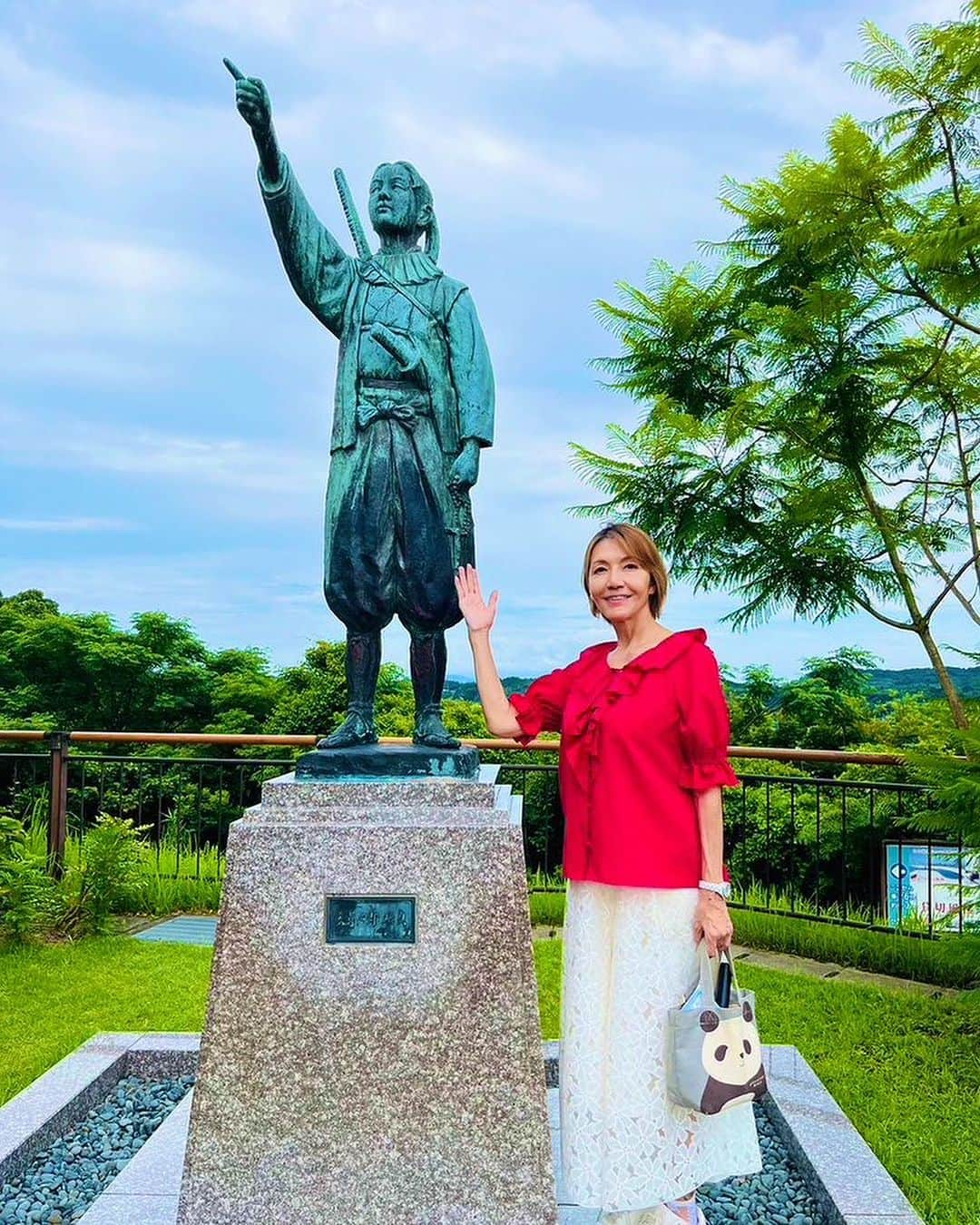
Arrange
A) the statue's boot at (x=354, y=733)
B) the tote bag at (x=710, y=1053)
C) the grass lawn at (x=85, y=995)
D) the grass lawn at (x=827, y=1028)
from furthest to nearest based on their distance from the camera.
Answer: the grass lawn at (x=85, y=995), the grass lawn at (x=827, y=1028), the statue's boot at (x=354, y=733), the tote bag at (x=710, y=1053)

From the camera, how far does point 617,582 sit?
266 centimetres

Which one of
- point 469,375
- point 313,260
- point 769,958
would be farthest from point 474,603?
point 769,958

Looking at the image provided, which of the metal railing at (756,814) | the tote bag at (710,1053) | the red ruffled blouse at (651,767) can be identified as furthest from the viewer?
the metal railing at (756,814)

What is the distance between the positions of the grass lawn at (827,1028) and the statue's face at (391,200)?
3.48m

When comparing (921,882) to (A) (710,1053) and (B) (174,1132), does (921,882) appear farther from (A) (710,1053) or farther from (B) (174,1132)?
(A) (710,1053)

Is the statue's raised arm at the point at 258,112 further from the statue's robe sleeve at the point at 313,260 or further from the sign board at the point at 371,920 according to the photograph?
the sign board at the point at 371,920

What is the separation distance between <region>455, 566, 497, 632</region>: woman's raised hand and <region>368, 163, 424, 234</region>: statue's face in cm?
123

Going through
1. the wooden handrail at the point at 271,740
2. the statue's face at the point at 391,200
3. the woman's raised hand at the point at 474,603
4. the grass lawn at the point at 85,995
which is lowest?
the grass lawn at the point at 85,995

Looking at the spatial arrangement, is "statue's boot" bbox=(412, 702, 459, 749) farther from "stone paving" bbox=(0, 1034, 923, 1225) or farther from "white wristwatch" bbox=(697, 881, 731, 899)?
"stone paving" bbox=(0, 1034, 923, 1225)

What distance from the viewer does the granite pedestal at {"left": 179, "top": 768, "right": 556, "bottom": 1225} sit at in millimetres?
2828

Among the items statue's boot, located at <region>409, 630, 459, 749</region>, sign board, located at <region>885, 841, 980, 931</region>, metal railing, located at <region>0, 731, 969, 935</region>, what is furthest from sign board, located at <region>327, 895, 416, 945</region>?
sign board, located at <region>885, 841, 980, 931</region>

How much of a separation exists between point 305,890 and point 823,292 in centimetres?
562

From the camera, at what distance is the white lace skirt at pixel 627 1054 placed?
2.55m

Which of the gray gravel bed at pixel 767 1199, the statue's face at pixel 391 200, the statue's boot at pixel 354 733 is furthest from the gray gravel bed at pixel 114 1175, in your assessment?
the statue's face at pixel 391 200
